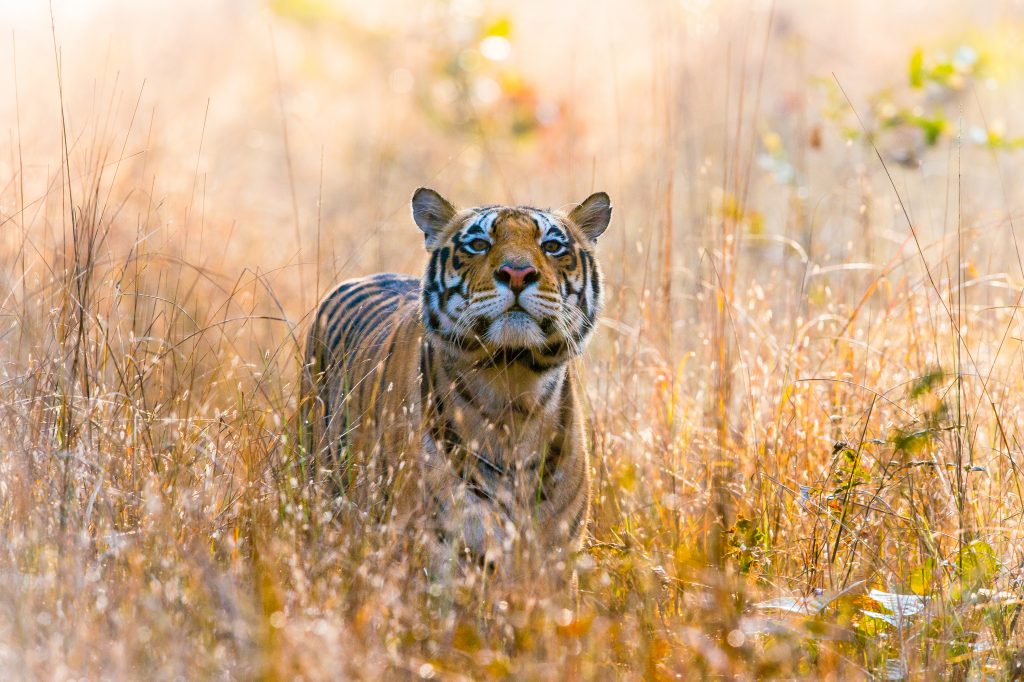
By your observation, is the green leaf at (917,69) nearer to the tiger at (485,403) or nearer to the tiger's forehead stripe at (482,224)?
the tiger at (485,403)

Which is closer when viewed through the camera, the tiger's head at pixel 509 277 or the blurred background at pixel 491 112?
the tiger's head at pixel 509 277

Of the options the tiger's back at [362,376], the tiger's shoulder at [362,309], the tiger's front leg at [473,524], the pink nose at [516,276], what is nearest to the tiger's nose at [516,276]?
the pink nose at [516,276]

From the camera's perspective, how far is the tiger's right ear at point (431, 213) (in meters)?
4.15

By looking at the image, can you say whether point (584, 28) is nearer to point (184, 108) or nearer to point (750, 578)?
point (184, 108)

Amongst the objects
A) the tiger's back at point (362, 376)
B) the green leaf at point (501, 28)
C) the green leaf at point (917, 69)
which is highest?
the green leaf at point (501, 28)

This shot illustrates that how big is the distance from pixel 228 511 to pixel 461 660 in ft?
3.04

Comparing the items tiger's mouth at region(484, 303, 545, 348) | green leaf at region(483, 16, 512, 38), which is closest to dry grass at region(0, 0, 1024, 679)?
tiger's mouth at region(484, 303, 545, 348)

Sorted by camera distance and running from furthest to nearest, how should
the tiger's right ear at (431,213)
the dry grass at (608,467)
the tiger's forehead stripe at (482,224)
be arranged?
1. the tiger's right ear at (431,213)
2. the tiger's forehead stripe at (482,224)
3. the dry grass at (608,467)

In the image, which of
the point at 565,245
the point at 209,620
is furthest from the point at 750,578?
the point at 209,620

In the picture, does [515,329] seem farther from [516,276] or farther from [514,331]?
[516,276]

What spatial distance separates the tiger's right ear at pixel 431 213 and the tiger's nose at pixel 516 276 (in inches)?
24.6

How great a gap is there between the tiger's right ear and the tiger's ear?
1.44ft

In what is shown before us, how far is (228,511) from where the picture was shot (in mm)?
3322

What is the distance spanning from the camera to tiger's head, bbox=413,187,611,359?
3562 millimetres
